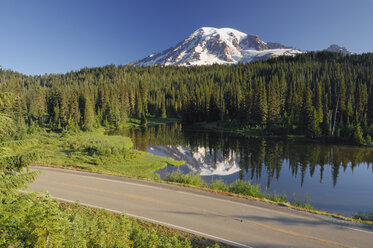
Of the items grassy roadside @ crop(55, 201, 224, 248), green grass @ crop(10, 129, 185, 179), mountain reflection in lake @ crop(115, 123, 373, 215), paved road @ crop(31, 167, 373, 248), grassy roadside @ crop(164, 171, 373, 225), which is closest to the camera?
grassy roadside @ crop(55, 201, 224, 248)

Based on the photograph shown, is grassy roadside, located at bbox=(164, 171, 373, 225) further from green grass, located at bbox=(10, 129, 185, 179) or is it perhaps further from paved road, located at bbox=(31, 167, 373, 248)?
green grass, located at bbox=(10, 129, 185, 179)

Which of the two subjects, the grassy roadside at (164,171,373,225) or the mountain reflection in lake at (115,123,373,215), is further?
the mountain reflection in lake at (115,123,373,215)

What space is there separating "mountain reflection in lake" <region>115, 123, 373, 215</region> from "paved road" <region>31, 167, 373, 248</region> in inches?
305

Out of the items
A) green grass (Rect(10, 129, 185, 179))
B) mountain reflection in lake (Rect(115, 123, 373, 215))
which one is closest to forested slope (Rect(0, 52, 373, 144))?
mountain reflection in lake (Rect(115, 123, 373, 215))

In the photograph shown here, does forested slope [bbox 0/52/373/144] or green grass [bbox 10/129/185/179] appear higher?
forested slope [bbox 0/52/373/144]

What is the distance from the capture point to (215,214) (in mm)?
14312

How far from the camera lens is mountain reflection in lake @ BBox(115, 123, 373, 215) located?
23094mm

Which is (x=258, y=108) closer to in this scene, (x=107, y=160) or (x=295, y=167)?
(x=295, y=167)

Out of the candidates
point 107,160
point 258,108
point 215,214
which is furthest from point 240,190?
point 258,108

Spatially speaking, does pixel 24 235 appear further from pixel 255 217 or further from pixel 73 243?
pixel 255 217

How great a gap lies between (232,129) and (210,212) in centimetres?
6389

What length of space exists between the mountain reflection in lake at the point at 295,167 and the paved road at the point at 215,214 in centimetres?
774

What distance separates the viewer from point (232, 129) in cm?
7650

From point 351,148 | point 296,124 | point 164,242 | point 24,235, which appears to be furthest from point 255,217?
point 296,124
